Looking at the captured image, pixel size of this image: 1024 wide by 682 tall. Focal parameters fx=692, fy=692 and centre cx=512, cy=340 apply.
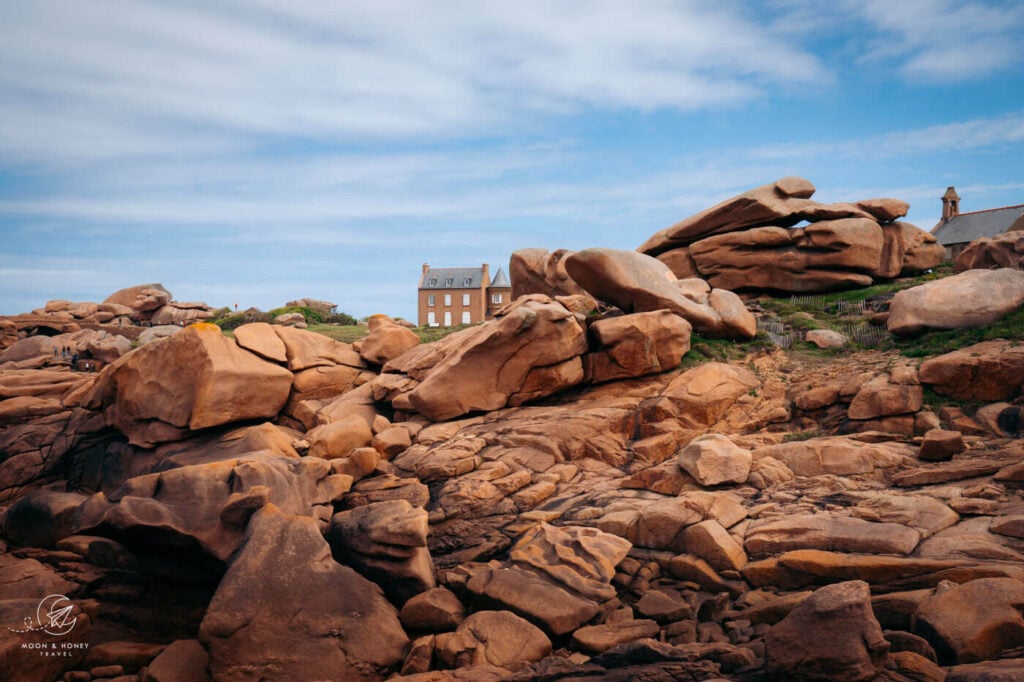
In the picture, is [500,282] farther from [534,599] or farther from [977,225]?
[534,599]

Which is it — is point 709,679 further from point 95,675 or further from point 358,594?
point 95,675

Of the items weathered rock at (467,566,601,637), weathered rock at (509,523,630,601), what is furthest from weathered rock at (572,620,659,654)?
weathered rock at (509,523,630,601)

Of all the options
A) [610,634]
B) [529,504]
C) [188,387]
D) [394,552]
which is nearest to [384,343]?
[188,387]

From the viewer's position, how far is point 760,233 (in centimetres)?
2842

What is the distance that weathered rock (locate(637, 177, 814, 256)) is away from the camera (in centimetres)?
2856

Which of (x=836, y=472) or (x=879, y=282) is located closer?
(x=836, y=472)

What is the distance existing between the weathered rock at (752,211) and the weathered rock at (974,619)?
69.5ft

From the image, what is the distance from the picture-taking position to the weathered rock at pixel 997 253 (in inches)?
941

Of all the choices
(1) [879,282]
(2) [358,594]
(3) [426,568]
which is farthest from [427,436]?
(1) [879,282]

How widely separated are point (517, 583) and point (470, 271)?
5332 cm

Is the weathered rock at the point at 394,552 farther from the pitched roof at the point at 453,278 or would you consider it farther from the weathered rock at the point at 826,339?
the pitched roof at the point at 453,278

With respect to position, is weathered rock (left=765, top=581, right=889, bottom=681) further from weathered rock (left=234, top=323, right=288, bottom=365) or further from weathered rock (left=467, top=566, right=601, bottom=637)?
weathered rock (left=234, top=323, right=288, bottom=365)

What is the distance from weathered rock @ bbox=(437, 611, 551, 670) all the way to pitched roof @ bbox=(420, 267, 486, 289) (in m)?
52.6

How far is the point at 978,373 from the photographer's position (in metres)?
16.1
